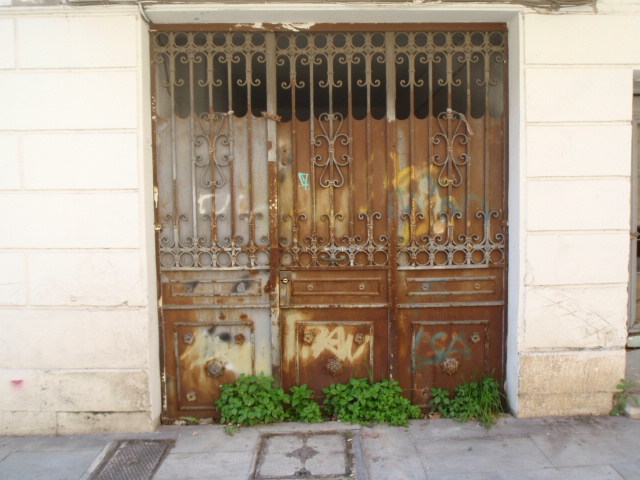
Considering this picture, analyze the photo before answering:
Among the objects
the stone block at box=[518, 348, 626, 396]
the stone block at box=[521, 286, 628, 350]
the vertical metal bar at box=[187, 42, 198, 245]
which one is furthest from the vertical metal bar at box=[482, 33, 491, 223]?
the vertical metal bar at box=[187, 42, 198, 245]

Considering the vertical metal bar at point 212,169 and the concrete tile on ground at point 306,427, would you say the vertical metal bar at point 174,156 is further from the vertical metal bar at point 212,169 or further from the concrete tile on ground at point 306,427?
the concrete tile on ground at point 306,427

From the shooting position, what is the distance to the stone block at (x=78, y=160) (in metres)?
3.66

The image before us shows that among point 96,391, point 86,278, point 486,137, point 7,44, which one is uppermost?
point 7,44

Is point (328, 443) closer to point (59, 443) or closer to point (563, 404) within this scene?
point (563, 404)

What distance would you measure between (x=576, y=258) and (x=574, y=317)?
1.54 ft

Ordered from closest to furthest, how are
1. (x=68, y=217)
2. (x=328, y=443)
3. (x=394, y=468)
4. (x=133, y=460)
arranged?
1. (x=394, y=468)
2. (x=133, y=460)
3. (x=328, y=443)
4. (x=68, y=217)

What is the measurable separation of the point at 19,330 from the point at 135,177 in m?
1.49

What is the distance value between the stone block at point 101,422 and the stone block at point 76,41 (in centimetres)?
268

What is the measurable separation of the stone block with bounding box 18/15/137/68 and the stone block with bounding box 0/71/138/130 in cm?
8

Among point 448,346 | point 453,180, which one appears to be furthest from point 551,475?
point 453,180

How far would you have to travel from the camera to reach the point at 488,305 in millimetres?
4031

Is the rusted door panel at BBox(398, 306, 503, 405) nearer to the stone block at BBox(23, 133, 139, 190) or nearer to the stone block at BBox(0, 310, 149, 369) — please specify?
the stone block at BBox(0, 310, 149, 369)

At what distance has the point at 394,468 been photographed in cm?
325

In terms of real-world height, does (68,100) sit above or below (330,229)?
above
